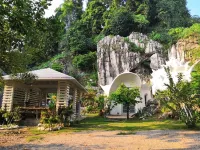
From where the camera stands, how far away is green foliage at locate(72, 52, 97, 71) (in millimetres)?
32719

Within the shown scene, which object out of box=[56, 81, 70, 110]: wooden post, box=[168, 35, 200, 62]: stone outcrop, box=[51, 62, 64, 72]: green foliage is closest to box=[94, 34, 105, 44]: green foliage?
box=[51, 62, 64, 72]: green foliage

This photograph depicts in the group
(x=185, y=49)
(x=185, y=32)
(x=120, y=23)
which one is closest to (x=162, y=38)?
(x=185, y=32)

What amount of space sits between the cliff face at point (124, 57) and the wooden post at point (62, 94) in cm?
1648

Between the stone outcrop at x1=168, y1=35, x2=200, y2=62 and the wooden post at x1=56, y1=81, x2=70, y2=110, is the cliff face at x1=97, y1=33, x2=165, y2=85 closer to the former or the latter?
the stone outcrop at x1=168, y1=35, x2=200, y2=62

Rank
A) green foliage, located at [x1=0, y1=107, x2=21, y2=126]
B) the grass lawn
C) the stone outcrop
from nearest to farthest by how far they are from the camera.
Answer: the grass lawn < green foliage, located at [x1=0, y1=107, x2=21, y2=126] < the stone outcrop

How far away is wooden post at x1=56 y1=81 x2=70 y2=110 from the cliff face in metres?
16.5

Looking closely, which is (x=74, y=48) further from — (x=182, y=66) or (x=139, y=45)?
(x=182, y=66)

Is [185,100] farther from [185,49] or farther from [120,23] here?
[120,23]

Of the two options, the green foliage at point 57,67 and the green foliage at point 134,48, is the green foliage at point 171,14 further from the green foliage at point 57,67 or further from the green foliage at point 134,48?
the green foliage at point 57,67

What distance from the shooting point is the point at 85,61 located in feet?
107

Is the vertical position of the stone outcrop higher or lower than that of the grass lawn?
higher

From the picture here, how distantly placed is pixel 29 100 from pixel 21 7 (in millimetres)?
13524

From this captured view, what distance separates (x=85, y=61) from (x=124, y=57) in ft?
18.5

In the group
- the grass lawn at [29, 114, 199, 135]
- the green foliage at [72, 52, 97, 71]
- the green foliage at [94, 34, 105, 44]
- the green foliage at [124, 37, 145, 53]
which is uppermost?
the green foliage at [94, 34, 105, 44]
